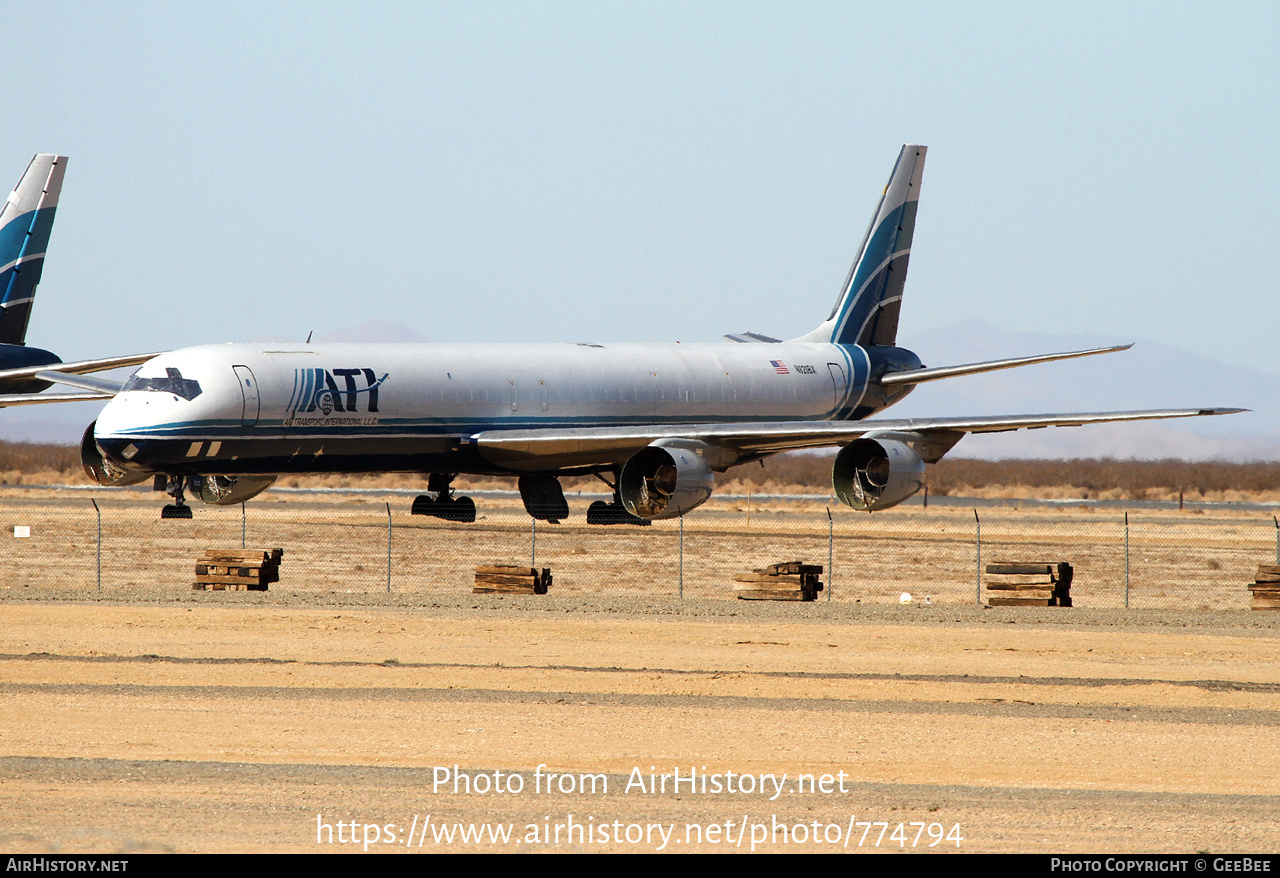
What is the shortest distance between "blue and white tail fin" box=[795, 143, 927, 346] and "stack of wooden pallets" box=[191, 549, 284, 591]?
72.1 feet

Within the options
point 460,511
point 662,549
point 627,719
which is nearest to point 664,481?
point 460,511

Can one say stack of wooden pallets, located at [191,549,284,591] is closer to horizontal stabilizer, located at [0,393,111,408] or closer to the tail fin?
horizontal stabilizer, located at [0,393,111,408]

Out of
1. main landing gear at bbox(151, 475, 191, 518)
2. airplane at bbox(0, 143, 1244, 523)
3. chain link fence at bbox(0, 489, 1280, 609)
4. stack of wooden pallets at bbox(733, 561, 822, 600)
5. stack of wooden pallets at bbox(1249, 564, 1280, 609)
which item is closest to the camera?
stack of wooden pallets at bbox(1249, 564, 1280, 609)

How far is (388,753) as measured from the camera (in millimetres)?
Result: 16266

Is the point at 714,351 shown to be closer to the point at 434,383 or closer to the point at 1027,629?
the point at 434,383

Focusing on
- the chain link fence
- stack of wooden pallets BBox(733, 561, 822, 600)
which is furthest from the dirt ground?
the chain link fence

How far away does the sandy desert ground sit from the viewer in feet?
42.4

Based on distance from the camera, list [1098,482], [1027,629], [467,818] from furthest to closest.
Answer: [1098,482] < [1027,629] < [467,818]

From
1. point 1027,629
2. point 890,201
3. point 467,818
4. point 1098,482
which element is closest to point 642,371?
point 890,201

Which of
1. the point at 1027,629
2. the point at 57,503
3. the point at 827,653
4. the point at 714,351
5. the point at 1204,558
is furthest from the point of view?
the point at 57,503

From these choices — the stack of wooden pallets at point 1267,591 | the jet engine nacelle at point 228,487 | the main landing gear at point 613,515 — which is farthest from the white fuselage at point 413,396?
the stack of wooden pallets at point 1267,591

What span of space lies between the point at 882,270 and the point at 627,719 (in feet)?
120

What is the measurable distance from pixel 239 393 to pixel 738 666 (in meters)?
15.8

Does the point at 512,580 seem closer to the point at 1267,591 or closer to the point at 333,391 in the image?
the point at 333,391
